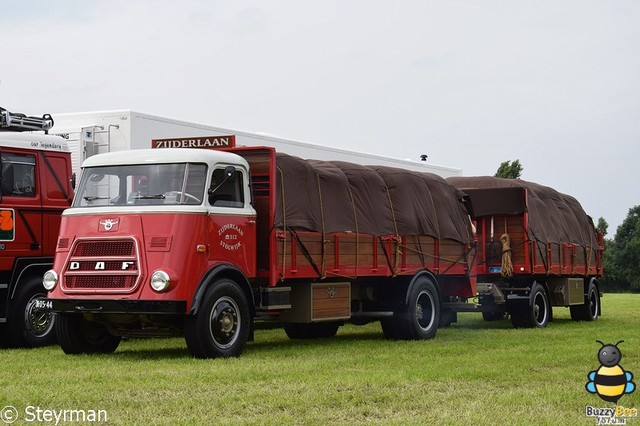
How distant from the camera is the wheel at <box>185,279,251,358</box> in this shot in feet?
46.2

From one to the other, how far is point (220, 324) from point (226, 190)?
1.86m

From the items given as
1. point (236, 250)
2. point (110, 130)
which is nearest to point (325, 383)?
point (236, 250)

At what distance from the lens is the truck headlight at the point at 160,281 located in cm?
1378

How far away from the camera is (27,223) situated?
55.0 ft

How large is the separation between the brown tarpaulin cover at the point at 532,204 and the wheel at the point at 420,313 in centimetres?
346

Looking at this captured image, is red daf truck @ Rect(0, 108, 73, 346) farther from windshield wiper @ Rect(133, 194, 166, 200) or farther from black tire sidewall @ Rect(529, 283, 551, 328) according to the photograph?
black tire sidewall @ Rect(529, 283, 551, 328)

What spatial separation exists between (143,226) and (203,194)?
917mm

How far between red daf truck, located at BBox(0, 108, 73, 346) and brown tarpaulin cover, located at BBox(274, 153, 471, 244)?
151 inches

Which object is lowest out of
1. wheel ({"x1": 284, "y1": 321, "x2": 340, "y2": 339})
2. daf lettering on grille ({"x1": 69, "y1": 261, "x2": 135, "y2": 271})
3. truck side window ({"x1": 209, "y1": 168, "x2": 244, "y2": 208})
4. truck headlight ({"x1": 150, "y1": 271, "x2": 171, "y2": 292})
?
wheel ({"x1": 284, "y1": 321, "x2": 340, "y2": 339})

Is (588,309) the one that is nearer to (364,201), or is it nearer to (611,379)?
(364,201)

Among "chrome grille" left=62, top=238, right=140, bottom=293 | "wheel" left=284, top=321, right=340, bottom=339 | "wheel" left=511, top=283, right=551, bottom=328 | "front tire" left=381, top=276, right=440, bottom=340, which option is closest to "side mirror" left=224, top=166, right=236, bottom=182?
"chrome grille" left=62, top=238, right=140, bottom=293

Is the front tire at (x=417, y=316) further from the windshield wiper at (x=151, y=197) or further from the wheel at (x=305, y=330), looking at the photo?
the windshield wiper at (x=151, y=197)

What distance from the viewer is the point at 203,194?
14.5 metres

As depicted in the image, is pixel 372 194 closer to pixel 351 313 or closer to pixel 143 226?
Result: pixel 351 313
